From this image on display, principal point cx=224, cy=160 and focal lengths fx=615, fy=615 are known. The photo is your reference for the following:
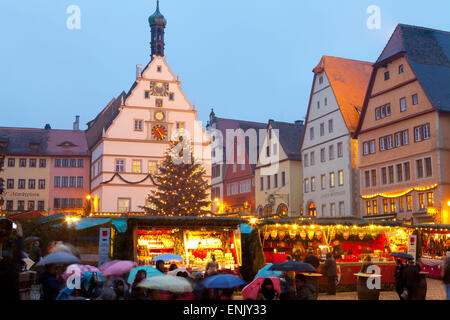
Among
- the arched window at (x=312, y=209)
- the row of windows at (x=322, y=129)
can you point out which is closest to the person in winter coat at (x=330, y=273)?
the row of windows at (x=322, y=129)

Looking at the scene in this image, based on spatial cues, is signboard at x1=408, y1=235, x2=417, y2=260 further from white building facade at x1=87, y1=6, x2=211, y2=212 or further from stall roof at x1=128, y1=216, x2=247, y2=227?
white building facade at x1=87, y1=6, x2=211, y2=212

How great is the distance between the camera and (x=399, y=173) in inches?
1590

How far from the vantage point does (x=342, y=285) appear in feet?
74.1

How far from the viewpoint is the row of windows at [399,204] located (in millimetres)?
37531

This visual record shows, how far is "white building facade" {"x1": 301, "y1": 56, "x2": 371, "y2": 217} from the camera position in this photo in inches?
1778

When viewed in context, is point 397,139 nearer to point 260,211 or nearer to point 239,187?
point 260,211

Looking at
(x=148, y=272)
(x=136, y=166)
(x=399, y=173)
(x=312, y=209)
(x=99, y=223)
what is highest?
(x=136, y=166)

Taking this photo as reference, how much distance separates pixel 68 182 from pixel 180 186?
70.3 feet

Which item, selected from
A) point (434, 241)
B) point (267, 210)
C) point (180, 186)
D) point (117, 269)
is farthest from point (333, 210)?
point (117, 269)

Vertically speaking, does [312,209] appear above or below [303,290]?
above

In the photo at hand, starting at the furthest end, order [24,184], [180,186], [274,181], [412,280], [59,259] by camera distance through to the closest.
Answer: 1. [24,184]
2. [274,181]
3. [180,186]
4. [412,280]
5. [59,259]

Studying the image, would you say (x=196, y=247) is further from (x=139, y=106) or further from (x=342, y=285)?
(x=139, y=106)

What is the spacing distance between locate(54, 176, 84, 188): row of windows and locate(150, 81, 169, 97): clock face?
40.6ft

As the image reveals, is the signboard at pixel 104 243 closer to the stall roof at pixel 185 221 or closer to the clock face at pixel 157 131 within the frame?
the stall roof at pixel 185 221
